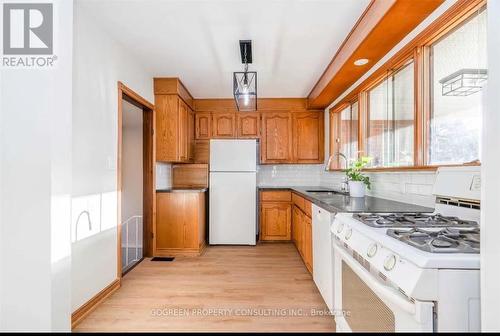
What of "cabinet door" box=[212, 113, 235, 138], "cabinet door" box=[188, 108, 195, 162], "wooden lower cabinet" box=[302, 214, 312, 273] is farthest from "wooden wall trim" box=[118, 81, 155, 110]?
"wooden lower cabinet" box=[302, 214, 312, 273]

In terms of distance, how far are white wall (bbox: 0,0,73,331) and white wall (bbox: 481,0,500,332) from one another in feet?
5.85

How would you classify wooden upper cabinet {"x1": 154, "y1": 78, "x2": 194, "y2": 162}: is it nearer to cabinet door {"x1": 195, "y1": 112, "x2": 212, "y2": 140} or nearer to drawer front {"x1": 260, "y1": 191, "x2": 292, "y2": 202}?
cabinet door {"x1": 195, "y1": 112, "x2": 212, "y2": 140}

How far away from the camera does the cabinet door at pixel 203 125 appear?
4.50 metres

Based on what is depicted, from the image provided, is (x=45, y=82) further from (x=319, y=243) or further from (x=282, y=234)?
(x=282, y=234)

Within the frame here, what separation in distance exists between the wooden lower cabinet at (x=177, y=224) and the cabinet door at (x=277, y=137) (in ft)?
5.04

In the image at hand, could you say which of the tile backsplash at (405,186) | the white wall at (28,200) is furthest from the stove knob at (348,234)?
the white wall at (28,200)

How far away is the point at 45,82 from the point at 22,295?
108 cm

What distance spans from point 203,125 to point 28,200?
10.9ft

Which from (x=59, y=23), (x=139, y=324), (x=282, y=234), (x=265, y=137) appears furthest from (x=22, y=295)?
(x=265, y=137)

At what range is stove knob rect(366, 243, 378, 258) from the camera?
3.74ft

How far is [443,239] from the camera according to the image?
103 centimetres

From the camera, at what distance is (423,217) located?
1.55 meters

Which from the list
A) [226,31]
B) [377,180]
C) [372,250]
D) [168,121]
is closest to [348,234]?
[372,250]

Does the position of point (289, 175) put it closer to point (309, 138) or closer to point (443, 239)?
point (309, 138)
